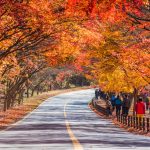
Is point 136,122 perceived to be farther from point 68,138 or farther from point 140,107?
point 68,138

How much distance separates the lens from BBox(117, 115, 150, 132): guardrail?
99.1 ft

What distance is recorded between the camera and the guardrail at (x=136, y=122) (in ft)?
99.1

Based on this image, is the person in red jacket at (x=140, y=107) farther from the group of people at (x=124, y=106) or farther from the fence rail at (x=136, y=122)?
the fence rail at (x=136, y=122)

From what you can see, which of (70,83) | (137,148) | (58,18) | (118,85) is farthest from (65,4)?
(70,83)

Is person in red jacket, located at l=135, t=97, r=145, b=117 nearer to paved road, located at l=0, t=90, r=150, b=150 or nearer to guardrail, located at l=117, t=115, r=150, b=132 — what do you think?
guardrail, located at l=117, t=115, r=150, b=132

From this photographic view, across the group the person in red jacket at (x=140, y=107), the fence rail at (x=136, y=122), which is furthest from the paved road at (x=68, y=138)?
the person in red jacket at (x=140, y=107)

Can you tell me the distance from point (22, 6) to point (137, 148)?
11.8 metres

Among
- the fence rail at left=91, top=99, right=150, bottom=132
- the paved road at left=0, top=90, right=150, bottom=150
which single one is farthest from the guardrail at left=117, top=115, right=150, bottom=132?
the paved road at left=0, top=90, right=150, bottom=150

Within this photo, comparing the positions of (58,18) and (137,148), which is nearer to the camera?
(137,148)

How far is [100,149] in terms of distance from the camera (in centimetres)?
1526

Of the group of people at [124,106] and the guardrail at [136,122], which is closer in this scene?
the guardrail at [136,122]

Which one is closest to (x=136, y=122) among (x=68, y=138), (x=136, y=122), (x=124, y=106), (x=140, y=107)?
(x=136, y=122)

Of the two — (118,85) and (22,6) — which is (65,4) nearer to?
(22,6)

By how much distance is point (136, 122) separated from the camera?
32.7 meters
